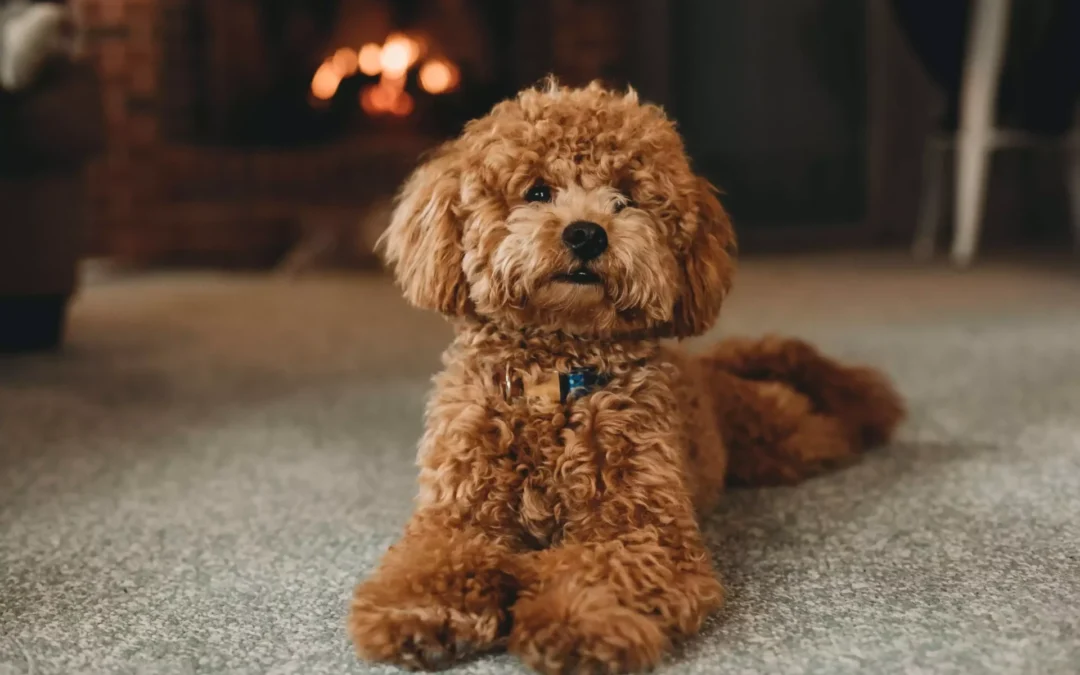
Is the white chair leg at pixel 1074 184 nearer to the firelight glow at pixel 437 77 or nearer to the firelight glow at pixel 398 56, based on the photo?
the firelight glow at pixel 437 77

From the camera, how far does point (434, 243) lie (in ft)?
3.67

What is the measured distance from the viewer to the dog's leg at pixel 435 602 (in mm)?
918

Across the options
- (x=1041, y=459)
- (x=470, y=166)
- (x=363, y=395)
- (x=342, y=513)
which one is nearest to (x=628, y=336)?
(x=470, y=166)

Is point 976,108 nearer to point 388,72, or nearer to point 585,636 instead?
point 388,72

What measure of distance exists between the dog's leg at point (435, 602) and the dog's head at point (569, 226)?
242 mm

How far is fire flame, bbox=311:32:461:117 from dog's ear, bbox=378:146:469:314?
10.7 ft

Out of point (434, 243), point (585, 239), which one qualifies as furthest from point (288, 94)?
point (585, 239)

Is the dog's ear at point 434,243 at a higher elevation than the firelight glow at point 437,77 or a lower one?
lower

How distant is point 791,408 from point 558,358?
20.5 inches

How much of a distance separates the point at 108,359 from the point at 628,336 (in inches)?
66.1

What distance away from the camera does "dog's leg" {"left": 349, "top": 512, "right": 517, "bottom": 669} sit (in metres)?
0.92

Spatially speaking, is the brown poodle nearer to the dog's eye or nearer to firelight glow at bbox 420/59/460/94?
the dog's eye

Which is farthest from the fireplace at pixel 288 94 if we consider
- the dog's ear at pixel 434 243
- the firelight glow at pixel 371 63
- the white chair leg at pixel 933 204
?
the dog's ear at pixel 434 243

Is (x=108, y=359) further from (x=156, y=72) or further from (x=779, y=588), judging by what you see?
(x=156, y=72)
